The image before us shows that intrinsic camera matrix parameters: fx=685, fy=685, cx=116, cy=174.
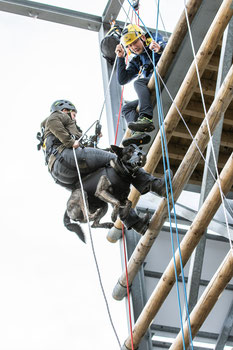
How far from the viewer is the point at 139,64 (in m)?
8.86

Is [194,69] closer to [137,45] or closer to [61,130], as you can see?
[137,45]

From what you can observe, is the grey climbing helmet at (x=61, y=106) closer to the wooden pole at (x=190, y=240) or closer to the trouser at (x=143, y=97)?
the trouser at (x=143, y=97)

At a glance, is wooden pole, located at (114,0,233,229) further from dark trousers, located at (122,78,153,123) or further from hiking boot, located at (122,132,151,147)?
hiking boot, located at (122,132,151,147)

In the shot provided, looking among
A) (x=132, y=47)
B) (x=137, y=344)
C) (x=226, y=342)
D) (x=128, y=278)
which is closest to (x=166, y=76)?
(x=132, y=47)

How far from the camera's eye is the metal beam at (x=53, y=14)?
38.3ft

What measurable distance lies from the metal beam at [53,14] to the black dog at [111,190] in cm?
507

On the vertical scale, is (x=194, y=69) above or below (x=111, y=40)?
below

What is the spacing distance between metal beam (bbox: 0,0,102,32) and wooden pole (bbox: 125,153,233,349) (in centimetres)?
560

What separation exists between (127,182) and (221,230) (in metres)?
1.84

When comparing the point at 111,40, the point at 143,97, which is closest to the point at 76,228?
the point at 143,97

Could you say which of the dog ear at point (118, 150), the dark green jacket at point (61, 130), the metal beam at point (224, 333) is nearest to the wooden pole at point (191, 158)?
the dog ear at point (118, 150)

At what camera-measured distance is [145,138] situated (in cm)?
768

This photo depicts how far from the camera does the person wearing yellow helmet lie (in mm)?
8156

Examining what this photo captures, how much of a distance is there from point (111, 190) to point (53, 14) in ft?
17.8
